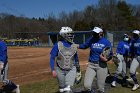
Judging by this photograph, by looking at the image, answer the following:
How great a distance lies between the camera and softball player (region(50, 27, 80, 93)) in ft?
26.8

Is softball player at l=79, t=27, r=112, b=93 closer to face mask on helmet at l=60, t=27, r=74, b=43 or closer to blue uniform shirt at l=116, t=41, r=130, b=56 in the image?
face mask on helmet at l=60, t=27, r=74, b=43

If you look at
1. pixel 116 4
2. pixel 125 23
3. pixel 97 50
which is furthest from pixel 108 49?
pixel 116 4

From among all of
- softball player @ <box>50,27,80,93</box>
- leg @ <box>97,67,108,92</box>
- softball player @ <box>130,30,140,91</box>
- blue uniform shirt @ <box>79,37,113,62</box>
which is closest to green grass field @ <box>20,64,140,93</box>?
softball player @ <box>130,30,140,91</box>

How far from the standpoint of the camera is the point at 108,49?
30.3 feet

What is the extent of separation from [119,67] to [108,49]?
418 centimetres

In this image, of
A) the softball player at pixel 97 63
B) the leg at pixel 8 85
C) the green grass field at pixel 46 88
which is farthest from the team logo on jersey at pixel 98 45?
the green grass field at pixel 46 88

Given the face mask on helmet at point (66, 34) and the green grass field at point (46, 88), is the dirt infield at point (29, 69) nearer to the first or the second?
the green grass field at point (46, 88)

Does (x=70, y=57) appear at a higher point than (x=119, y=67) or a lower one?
higher

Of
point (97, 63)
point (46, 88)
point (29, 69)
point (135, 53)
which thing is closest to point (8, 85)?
point (46, 88)

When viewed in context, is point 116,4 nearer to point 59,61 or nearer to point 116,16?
point 116,16

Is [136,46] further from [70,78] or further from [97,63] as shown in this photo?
[70,78]

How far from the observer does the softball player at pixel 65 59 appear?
8180mm

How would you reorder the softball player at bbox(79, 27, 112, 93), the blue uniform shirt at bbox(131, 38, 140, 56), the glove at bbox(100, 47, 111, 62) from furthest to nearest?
1. the blue uniform shirt at bbox(131, 38, 140, 56)
2. the softball player at bbox(79, 27, 112, 93)
3. the glove at bbox(100, 47, 111, 62)

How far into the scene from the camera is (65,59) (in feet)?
26.9
